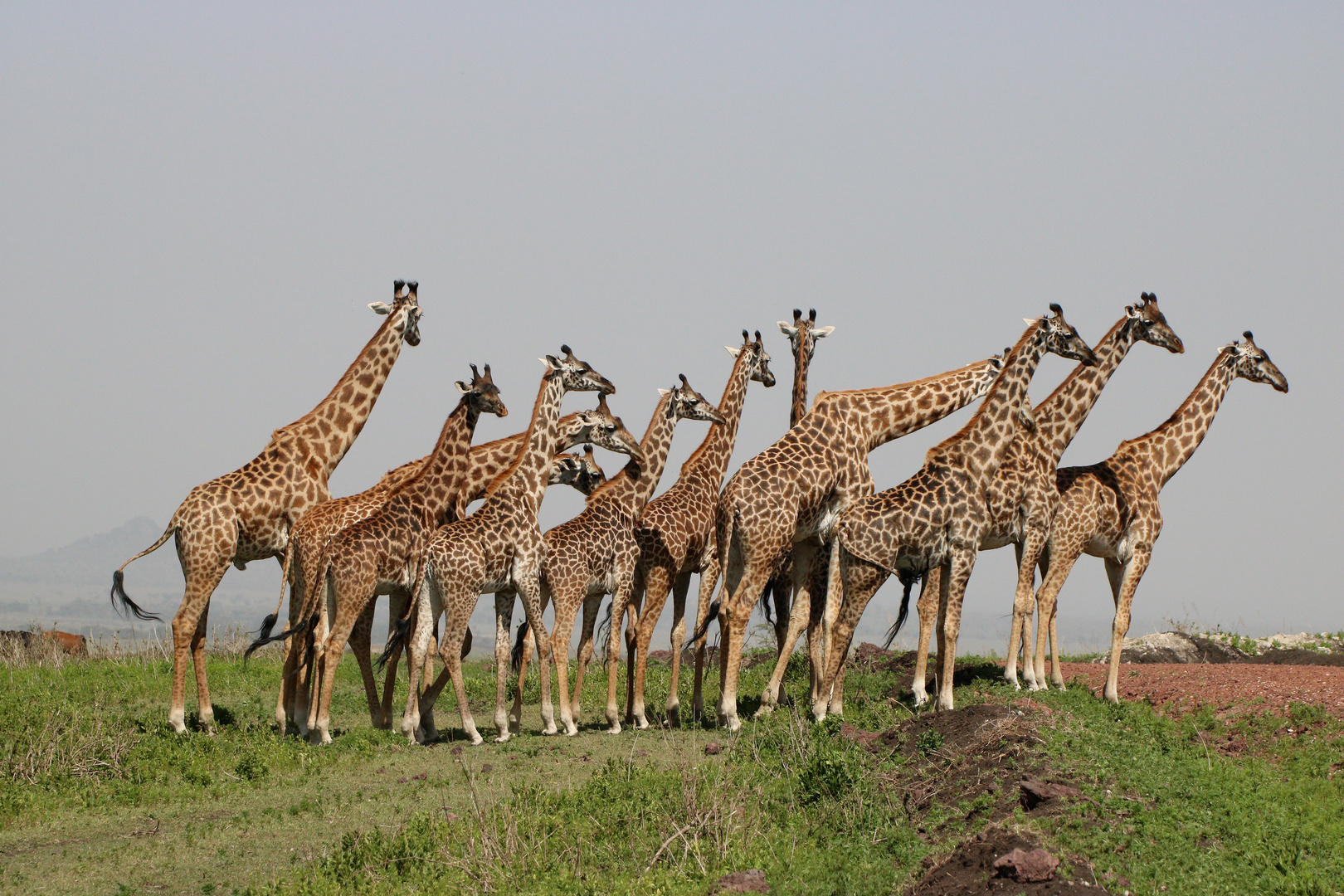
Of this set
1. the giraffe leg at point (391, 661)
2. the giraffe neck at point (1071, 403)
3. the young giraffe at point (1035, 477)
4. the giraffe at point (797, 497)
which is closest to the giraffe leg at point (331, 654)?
the giraffe leg at point (391, 661)

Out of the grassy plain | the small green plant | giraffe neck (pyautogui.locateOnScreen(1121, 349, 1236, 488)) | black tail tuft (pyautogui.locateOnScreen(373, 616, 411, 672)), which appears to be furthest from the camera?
giraffe neck (pyautogui.locateOnScreen(1121, 349, 1236, 488))

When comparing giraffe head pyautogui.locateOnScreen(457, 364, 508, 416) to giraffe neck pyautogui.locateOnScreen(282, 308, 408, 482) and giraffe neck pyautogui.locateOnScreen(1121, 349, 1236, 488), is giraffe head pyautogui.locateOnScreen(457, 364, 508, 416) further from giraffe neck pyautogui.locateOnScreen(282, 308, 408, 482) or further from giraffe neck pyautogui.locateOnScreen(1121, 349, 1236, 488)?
giraffe neck pyautogui.locateOnScreen(1121, 349, 1236, 488)

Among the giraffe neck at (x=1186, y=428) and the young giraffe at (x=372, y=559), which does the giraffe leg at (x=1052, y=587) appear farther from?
the young giraffe at (x=372, y=559)

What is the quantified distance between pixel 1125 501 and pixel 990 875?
26.0ft

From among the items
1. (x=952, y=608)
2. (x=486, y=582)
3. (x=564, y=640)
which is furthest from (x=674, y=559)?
(x=952, y=608)

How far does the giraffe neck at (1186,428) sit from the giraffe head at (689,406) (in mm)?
5320

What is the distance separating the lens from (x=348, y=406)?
15.5 meters

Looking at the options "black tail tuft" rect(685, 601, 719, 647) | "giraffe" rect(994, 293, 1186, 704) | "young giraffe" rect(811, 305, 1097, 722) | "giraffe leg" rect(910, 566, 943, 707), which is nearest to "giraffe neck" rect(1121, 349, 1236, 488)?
"giraffe" rect(994, 293, 1186, 704)

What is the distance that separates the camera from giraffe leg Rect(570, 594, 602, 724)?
1366 centimetres

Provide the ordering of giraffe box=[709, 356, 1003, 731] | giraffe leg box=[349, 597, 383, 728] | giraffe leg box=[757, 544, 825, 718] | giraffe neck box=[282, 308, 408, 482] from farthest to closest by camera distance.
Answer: giraffe neck box=[282, 308, 408, 482] < giraffe leg box=[349, 597, 383, 728] < giraffe leg box=[757, 544, 825, 718] < giraffe box=[709, 356, 1003, 731]

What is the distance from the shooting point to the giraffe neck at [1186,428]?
15.6 m

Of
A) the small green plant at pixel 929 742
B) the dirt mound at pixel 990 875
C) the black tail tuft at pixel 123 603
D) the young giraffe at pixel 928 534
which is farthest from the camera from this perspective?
the black tail tuft at pixel 123 603

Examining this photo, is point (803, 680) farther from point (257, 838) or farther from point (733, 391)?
point (257, 838)

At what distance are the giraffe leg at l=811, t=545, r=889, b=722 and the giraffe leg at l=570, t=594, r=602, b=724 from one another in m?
2.58
